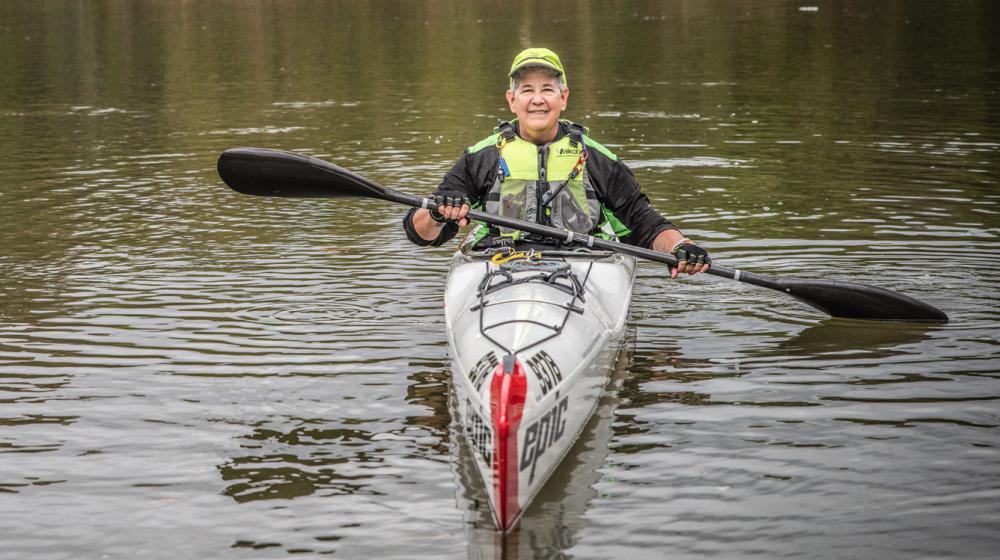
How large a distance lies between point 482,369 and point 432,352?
6.99 feet

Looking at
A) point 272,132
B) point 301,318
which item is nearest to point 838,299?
point 301,318

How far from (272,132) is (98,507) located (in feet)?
40.6

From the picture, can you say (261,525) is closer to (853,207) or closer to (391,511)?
(391,511)

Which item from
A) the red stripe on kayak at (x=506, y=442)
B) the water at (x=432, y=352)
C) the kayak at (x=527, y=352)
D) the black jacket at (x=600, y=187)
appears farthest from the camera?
the black jacket at (x=600, y=187)

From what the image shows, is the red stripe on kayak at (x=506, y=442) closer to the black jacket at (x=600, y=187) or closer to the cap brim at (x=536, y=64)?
the black jacket at (x=600, y=187)

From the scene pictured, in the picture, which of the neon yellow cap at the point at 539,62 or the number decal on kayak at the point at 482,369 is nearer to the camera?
the number decal on kayak at the point at 482,369

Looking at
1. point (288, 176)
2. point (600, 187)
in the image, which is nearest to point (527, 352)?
point (600, 187)

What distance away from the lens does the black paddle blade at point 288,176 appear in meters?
8.00

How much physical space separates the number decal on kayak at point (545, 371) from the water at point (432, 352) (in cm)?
45

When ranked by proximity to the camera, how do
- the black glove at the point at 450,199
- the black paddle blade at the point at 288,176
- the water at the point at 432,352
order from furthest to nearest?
the black paddle blade at the point at 288,176 → the black glove at the point at 450,199 → the water at the point at 432,352

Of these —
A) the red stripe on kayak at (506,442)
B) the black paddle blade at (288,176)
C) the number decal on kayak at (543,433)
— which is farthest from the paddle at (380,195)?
the red stripe on kayak at (506,442)

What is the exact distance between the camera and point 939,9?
127 feet

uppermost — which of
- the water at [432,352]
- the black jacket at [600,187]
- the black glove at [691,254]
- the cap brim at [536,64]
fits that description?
the cap brim at [536,64]

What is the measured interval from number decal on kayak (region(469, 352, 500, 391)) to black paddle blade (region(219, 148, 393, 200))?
260 cm
